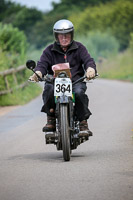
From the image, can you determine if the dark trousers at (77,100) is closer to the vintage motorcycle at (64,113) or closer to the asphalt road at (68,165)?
the vintage motorcycle at (64,113)

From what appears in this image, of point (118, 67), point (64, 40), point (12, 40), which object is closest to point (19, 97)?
point (12, 40)

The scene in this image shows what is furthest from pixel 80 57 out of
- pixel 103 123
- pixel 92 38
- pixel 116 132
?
pixel 92 38

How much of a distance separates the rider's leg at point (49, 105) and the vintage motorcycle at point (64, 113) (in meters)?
0.10

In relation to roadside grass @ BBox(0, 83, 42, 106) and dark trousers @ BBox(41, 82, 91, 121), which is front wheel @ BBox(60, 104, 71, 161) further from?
roadside grass @ BBox(0, 83, 42, 106)

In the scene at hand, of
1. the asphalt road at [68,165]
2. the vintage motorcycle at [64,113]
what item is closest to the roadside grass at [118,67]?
the asphalt road at [68,165]

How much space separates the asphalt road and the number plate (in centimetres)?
88

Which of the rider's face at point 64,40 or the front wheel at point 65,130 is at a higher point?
the rider's face at point 64,40

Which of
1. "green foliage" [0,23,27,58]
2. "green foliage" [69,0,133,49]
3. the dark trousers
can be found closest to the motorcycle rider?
the dark trousers

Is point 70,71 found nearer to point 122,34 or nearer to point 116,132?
point 116,132

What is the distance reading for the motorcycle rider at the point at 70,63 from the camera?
30.4 feet

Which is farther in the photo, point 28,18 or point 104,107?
point 28,18

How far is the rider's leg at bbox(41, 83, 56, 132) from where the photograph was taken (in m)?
9.11

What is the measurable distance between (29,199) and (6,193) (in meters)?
0.46

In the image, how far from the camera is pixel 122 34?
7419cm
